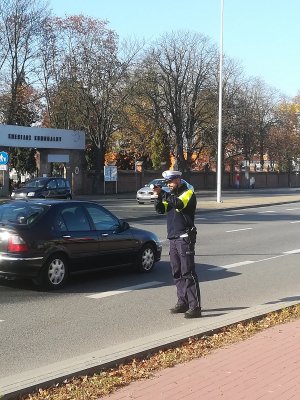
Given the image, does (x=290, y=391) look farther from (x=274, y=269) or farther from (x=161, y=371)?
(x=274, y=269)

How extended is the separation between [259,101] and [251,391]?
73.9 meters

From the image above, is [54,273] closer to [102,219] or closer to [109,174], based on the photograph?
[102,219]

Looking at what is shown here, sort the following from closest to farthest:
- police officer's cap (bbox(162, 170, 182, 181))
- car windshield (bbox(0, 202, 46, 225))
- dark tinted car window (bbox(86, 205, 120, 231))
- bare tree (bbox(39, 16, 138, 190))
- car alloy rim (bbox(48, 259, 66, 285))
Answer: police officer's cap (bbox(162, 170, 182, 181)) → car alloy rim (bbox(48, 259, 66, 285)) → car windshield (bbox(0, 202, 46, 225)) → dark tinted car window (bbox(86, 205, 120, 231)) → bare tree (bbox(39, 16, 138, 190))

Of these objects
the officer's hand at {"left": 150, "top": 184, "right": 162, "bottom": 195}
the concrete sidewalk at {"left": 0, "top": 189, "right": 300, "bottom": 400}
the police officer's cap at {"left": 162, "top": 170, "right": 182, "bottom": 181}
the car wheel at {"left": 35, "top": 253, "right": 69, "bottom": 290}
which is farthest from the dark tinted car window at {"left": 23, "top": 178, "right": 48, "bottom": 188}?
the concrete sidewalk at {"left": 0, "top": 189, "right": 300, "bottom": 400}

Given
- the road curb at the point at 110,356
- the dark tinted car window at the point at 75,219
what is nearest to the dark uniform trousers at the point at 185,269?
the road curb at the point at 110,356

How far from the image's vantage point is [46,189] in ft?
93.7

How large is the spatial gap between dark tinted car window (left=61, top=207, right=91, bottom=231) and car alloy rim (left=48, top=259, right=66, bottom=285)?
602mm

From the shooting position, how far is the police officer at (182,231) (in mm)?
6688

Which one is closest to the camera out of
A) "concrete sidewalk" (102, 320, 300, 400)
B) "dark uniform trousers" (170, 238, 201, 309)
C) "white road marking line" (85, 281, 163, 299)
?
"concrete sidewalk" (102, 320, 300, 400)

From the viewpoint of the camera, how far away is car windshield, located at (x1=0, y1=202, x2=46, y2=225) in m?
8.67

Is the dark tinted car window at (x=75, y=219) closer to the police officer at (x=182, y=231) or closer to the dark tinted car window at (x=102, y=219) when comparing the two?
the dark tinted car window at (x=102, y=219)

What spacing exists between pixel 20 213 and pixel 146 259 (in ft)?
8.83

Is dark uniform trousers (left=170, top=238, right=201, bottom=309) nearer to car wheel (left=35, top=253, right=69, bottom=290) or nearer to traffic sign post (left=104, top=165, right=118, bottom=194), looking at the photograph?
car wheel (left=35, top=253, right=69, bottom=290)

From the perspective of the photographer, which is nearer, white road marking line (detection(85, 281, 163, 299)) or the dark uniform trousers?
the dark uniform trousers
